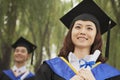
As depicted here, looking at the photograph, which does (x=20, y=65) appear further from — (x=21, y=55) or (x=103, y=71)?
(x=103, y=71)

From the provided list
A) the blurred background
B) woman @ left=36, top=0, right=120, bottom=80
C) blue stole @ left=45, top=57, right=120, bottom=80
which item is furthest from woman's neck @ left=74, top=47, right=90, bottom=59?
the blurred background

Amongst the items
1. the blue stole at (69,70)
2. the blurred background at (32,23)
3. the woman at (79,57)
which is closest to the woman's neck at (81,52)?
the woman at (79,57)

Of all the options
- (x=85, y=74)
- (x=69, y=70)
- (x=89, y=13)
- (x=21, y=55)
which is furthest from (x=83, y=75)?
(x=21, y=55)

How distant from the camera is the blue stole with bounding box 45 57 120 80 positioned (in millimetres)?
3672

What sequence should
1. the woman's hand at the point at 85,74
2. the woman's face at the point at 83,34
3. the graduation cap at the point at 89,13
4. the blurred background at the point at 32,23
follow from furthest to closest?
1. the blurred background at the point at 32,23
2. the graduation cap at the point at 89,13
3. the woman's face at the point at 83,34
4. the woman's hand at the point at 85,74

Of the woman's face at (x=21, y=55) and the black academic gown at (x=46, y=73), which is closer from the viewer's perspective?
the black academic gown at (x=46, y=73)

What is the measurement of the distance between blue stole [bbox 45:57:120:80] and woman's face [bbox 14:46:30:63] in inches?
126

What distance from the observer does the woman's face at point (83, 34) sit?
3.64m

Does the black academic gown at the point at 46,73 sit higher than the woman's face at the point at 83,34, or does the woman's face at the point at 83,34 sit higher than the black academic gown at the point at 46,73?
the woman's face at the point at 83,34

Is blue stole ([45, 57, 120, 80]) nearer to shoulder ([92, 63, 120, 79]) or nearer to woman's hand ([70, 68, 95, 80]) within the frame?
shoulder ([92, 63, 120, 79])

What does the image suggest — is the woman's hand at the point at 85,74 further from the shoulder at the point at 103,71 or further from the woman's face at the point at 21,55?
the woman's face at the point at 21,55

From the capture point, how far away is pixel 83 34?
11.9ft

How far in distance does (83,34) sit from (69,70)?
0.35 meters

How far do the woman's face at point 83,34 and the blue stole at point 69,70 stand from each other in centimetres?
22
